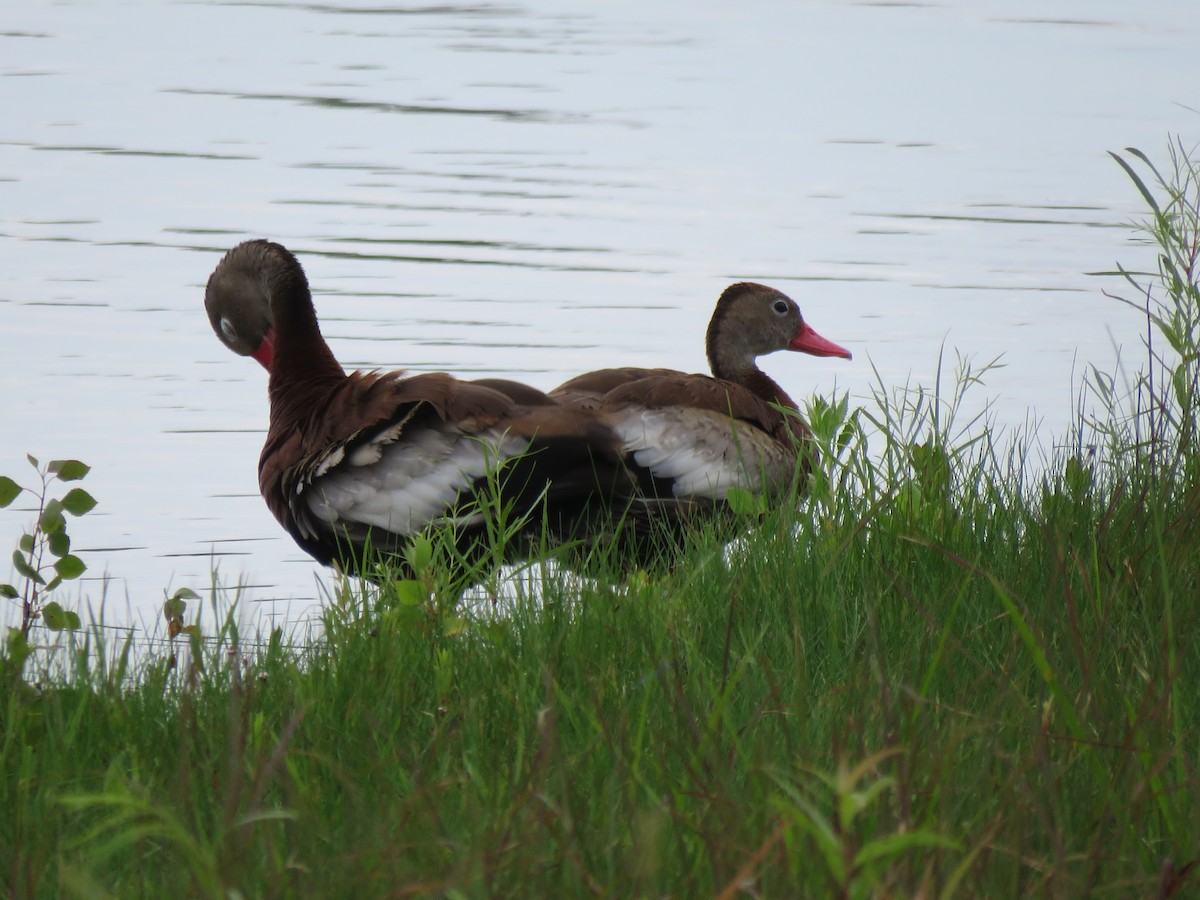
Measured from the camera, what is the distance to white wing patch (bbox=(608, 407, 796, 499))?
18.2 ft

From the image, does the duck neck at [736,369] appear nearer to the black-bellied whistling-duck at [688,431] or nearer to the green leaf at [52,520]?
the black-bellied whistling-duck at [688,431]

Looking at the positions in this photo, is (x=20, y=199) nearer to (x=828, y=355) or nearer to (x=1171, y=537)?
(x=828, y=355)

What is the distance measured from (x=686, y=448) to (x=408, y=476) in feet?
3.25

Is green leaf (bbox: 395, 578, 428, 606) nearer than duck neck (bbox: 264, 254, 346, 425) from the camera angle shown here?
Yes

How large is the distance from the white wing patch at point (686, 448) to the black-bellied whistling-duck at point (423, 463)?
0.18 m

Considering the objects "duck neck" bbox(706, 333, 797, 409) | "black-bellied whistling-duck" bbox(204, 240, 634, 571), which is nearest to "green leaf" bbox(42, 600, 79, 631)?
"black-bellied whistling-duck" bbox(204, 240, 634, 571)

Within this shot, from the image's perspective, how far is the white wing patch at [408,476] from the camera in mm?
5066

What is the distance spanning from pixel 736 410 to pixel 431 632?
107 inches

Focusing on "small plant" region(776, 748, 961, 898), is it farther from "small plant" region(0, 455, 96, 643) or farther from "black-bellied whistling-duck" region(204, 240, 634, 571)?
"black-bellied whistling-duck" region(204, 240, 634, 571)

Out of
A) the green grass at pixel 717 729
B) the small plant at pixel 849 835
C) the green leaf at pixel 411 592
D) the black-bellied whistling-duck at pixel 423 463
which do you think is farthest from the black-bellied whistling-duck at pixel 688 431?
the small plant at pixel 849 835

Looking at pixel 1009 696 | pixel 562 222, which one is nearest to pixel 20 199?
pixel 562 222

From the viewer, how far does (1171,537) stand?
368 cm

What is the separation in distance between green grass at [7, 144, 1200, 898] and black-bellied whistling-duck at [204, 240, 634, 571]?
0.81m

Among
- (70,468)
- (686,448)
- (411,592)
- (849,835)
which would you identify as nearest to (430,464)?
(686,448)
